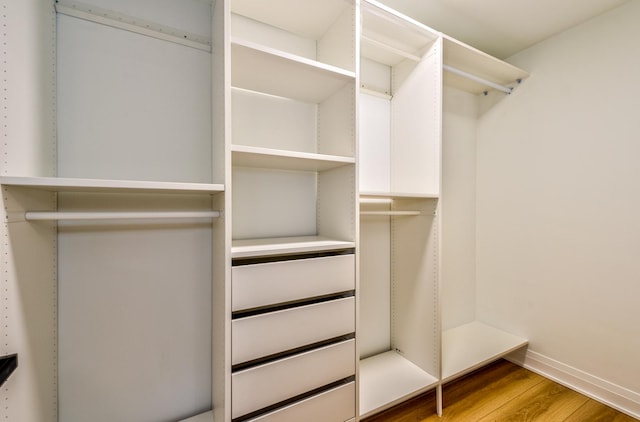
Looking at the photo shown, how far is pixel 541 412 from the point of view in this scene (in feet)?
5.72

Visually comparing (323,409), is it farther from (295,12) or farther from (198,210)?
(295,12)

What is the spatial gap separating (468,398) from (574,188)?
5.36 feet

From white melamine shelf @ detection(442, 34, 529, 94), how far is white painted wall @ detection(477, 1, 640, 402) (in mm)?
167

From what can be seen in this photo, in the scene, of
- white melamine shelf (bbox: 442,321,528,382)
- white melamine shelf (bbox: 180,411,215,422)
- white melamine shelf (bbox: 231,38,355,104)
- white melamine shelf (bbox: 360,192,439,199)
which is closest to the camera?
white melamine shelf (bbox: 231,38,355,104)

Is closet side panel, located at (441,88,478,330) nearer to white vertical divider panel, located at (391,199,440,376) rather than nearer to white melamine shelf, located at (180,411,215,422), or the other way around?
white vertical divider panel, located at (391,199,440,376)

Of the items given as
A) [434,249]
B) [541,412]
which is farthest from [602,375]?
[434,249]

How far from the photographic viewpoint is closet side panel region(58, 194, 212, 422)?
47.5 inches

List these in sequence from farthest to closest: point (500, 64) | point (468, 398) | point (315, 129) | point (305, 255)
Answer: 1. point (500, 64)
2. point (468, 398)
3. point (315, 129)
4. point (305, 255)

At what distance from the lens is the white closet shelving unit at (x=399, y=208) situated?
172cm

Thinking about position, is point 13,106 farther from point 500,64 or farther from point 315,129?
point 500,64

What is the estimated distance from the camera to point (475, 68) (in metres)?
2.12

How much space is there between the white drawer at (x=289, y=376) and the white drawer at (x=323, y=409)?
5cm

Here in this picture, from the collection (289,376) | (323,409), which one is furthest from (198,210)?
(323,409)

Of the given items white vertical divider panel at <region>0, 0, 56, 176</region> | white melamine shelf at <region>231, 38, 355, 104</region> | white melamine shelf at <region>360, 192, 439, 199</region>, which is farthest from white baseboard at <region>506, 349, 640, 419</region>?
white vertical divider panel at <region>0, 0, 56, 176</region>
